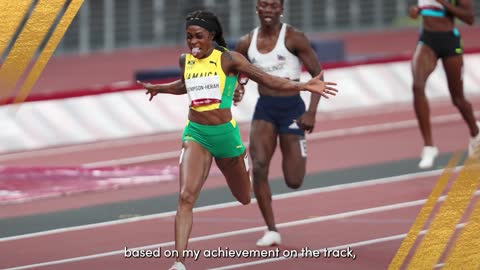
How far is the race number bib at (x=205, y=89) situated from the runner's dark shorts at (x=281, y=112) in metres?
1.70

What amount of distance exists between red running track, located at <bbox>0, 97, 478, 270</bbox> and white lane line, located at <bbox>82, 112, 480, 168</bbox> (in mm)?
1617

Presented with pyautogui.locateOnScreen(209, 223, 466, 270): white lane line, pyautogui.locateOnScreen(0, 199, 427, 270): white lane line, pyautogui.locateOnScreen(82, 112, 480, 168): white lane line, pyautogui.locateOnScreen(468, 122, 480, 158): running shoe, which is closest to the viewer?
pyautogui.locateOnScreen(209, 223, 466, 270): white lane line

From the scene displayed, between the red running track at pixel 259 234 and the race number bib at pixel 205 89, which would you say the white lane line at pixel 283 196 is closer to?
the red running track at pixel 259 234

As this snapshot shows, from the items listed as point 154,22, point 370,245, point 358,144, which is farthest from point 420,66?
point 154,22

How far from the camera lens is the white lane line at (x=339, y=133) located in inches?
695

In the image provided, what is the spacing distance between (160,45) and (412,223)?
60.3ft

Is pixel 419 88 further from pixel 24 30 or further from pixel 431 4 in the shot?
pixel 24 30

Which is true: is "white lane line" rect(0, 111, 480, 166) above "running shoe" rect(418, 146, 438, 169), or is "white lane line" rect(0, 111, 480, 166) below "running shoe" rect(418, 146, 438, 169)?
below

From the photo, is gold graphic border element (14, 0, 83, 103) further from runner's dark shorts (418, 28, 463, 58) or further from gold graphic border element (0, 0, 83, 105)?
runner's dark shorts (418, 28, 463, 58)

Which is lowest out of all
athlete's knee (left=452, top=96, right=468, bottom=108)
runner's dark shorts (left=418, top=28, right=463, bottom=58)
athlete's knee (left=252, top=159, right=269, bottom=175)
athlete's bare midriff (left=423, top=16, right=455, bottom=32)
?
athlete's knee (left=452, top=96, right=468, bottom=108)

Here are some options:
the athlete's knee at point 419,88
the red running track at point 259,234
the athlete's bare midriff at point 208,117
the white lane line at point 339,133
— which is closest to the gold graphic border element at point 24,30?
the white lane line at point 339,133

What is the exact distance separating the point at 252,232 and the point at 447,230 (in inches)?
71.0

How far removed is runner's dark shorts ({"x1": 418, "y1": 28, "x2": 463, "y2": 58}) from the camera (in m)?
16.2

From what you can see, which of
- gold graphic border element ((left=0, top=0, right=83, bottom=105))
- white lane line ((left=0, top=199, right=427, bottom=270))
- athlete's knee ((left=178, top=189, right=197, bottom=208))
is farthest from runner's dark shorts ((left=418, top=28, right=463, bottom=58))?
athlete's knee ((left=178, top=189, right=197, bottom=208))
